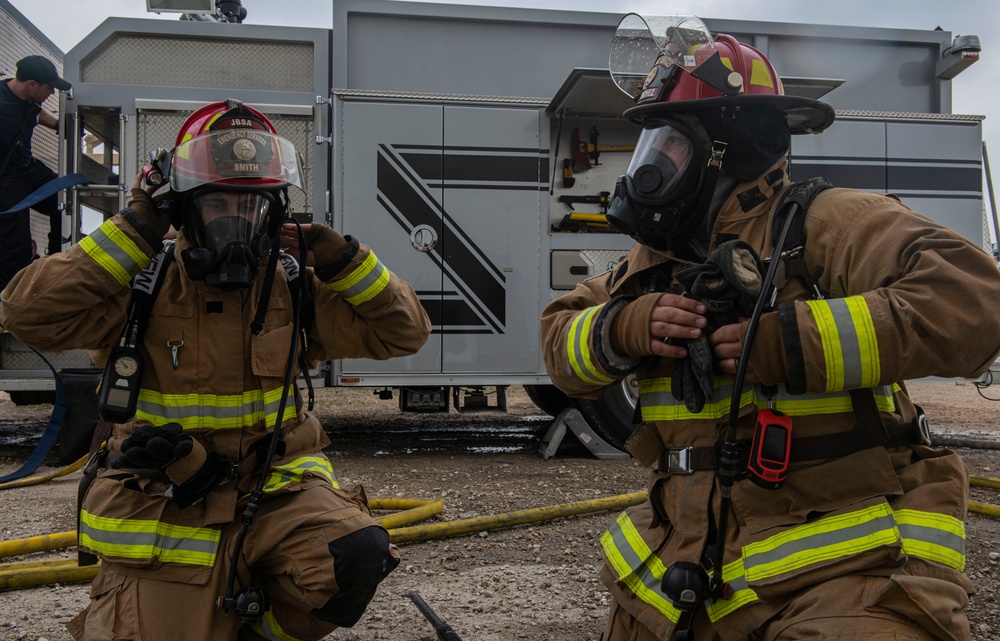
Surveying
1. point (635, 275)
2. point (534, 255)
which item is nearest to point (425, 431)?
point (534, 255)

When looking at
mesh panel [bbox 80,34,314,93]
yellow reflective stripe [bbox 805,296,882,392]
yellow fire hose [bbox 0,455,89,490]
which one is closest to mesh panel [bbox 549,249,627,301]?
mesh panel [bbox 80,34,314,93]

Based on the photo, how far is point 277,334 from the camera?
256cm

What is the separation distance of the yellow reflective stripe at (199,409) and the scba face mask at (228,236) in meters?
0.35

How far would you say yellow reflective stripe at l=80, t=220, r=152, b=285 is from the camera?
7.98ft

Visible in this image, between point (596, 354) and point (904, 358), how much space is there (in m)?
0.66

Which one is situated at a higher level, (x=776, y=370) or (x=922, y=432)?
(x=776, y=370)

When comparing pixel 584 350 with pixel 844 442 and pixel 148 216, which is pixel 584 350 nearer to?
pixel 844 442

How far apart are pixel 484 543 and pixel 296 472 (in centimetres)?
172

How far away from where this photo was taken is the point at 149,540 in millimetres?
2277

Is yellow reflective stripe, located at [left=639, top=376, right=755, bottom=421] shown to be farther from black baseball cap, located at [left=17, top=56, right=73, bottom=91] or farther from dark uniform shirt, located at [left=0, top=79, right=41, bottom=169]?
dark uniform shirt, located at [left=0, top=79, right=41, bottom=169]

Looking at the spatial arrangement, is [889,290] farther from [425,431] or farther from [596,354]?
[425,431]

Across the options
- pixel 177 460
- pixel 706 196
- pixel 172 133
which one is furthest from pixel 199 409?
pixel 172 133

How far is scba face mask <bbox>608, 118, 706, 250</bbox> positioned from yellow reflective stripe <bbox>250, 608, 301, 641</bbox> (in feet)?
5.19

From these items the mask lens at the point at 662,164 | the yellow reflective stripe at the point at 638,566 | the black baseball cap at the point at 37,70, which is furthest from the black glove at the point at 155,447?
the black baseball cap at the point at 37,70
